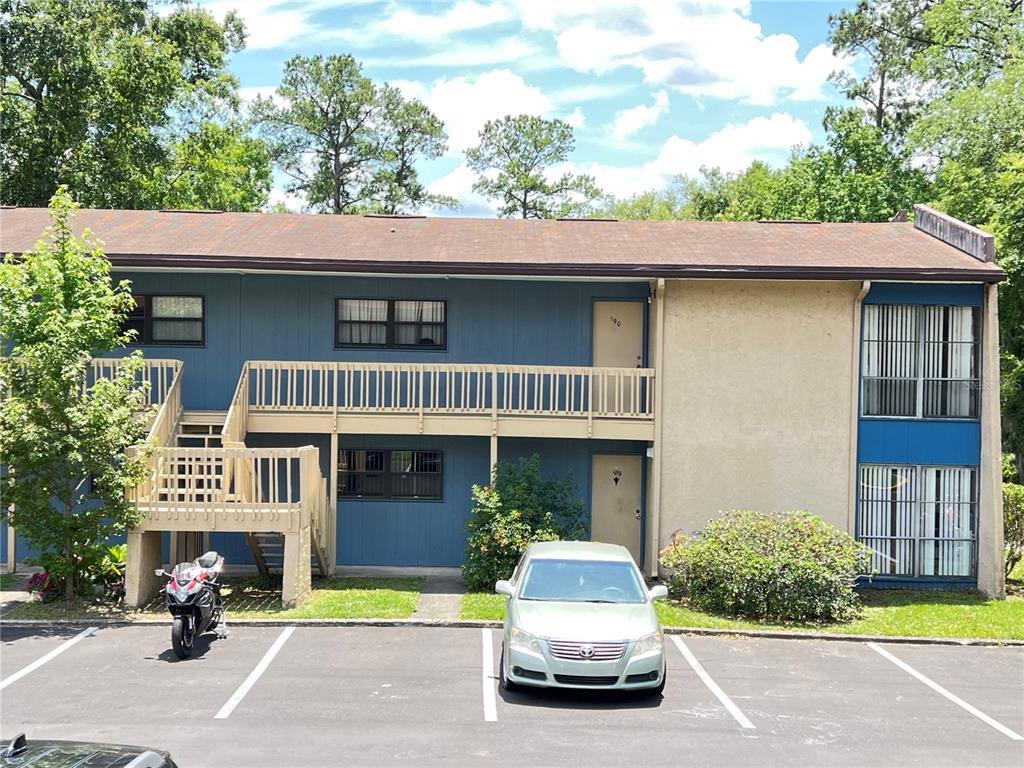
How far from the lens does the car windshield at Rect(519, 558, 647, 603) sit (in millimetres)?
10578

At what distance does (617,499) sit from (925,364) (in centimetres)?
596

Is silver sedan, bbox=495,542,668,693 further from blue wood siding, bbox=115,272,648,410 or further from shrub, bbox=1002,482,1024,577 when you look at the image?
shrub, bbox=1002,482,1024,577

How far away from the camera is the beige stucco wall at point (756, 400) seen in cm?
1608

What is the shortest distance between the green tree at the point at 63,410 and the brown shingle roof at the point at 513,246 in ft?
Result: 8.69

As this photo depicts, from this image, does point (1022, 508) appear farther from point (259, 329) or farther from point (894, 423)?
point (259, 329)

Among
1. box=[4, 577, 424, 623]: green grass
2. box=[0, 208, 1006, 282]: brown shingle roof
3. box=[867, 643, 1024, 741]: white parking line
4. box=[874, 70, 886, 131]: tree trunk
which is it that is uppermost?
box=[874, 70, 886, 131]: tree trunk

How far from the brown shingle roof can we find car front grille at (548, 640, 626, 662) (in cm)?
777

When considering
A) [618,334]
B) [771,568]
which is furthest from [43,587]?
[771,568]

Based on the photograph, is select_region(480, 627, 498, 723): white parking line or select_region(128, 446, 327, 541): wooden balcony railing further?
select_region(128, 446, 327, 541): wooden balcony railing

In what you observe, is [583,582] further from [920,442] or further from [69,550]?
[920,442]

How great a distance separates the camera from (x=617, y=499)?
17.4 metres

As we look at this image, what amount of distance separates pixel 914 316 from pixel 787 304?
2.29 metres

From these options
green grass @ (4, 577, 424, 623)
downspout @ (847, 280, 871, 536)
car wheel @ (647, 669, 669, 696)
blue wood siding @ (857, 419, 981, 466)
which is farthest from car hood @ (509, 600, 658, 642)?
blue wood siding @ (857, 419, 981, 466)

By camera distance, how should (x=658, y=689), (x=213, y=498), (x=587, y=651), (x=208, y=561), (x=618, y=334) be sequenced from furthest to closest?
(x=618, y=334)
(x=213, y=498)
(x=208, y=561)
(x=658, y=689)
(x=587, y=651)
